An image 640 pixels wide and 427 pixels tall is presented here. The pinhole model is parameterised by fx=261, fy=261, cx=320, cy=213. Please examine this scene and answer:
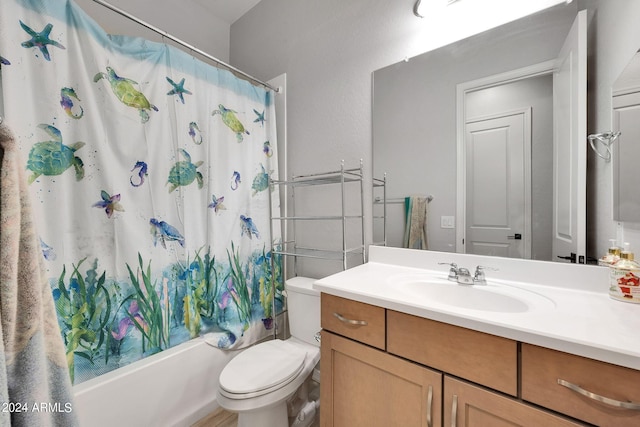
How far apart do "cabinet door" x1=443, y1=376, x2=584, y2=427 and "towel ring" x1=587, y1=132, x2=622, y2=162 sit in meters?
0.84

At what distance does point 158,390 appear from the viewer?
1273mm

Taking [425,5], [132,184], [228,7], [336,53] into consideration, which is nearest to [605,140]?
[425,5]

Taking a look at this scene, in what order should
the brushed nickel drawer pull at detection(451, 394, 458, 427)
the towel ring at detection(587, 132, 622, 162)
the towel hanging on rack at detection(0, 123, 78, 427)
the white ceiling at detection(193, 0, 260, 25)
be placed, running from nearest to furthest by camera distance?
the towel hanging on rack at detection(0, 123, 78, 427) → the brushed nickel drawer pull at detection(451, 394, 458, 427) → the towel ring at detection(587, 132, 622, 162) → the white ceiling at detection(193, 0, 260, 25)

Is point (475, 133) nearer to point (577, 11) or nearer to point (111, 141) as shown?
point (577, 11)

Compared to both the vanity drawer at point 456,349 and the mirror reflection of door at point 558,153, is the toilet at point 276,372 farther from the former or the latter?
the mirror reflection of door at point 558,153

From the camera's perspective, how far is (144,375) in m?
1.22

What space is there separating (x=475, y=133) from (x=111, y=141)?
1661 millimetres

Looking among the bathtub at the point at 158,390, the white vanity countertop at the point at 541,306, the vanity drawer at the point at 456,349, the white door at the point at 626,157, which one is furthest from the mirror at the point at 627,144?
the bathtub at the point at 158,390

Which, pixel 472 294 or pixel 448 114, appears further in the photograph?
pixel 448 114

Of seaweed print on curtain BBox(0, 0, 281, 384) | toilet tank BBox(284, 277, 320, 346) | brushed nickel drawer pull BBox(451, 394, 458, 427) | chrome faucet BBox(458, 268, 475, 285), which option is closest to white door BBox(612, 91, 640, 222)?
chrome faucet BBox(458, 268, 475, 285)

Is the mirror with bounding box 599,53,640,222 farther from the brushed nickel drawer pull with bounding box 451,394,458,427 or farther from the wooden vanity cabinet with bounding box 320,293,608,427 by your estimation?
the brushed nickel drawer pull with bounding box 451,394,458,427

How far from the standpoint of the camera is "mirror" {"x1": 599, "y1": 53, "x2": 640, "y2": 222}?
78cm

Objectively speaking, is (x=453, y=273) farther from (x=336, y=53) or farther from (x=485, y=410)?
(x=336, y=53)

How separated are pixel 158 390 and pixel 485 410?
1400mm
